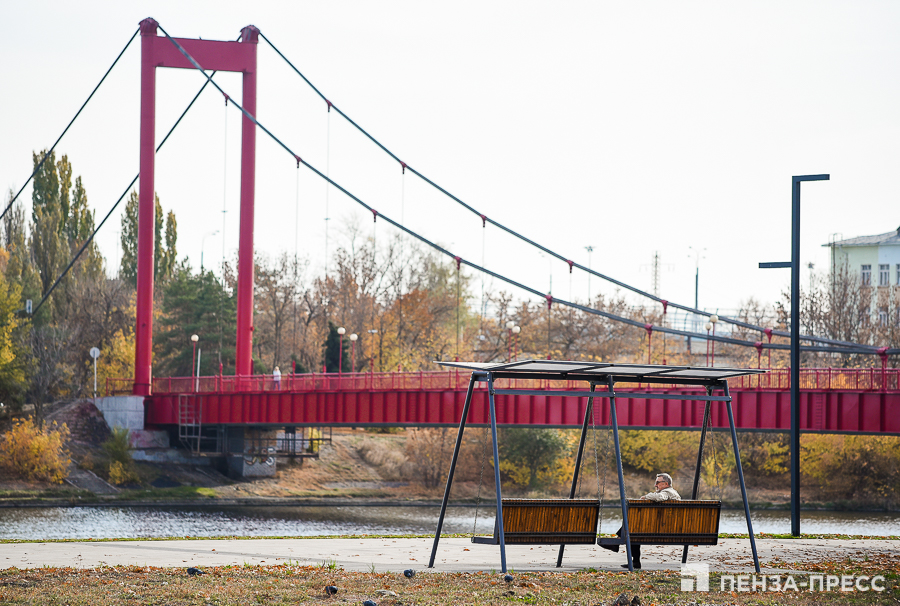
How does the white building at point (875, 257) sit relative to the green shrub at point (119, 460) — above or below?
above

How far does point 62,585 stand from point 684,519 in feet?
27.3

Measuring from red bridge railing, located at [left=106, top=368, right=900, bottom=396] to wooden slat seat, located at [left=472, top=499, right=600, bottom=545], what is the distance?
15893mm

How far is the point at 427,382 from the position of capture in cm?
3888

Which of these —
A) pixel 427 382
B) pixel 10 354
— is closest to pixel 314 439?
pixel 427 382

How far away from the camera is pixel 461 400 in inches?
1462

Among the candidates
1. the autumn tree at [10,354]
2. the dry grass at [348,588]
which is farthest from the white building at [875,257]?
the dry grass at [348,588]

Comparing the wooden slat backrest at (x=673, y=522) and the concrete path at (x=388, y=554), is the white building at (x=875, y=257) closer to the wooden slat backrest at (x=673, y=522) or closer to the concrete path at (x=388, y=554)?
the concrete path at (x=388, y=554)

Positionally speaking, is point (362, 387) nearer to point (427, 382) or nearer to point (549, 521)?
point (427, 382)

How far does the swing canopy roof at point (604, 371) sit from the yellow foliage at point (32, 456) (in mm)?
34705

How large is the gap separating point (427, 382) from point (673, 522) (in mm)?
24655

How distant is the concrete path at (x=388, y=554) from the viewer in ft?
47.1

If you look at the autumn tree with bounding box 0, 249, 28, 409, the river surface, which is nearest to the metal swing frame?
the river surface

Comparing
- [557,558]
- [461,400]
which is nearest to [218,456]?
[461,400]

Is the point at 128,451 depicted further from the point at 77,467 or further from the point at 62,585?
the point at 62,585
